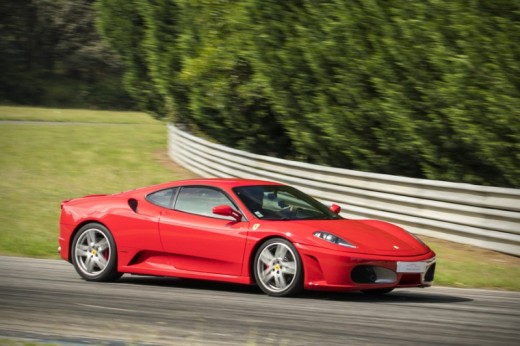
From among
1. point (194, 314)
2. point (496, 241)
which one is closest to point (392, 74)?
point (496, 241)

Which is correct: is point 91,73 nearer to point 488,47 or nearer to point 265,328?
point 488,47

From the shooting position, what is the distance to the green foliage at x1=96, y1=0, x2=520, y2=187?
1350 centimetres

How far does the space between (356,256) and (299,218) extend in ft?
3.44

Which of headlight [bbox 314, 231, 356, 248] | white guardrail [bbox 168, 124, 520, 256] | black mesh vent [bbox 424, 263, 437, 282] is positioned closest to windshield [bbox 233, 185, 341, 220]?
headlight [bbox 314, 231, 356, 248]

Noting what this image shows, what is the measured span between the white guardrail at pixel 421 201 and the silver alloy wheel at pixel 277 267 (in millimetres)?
5161

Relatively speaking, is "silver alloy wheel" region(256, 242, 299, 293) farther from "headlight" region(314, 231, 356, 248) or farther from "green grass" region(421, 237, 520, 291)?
"green grass" region(421, 237, 520, 291)

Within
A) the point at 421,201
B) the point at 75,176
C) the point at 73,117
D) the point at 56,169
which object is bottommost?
the point at 73,117

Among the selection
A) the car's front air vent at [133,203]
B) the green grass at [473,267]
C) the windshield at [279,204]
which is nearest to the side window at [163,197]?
the car's front air vent at [133,203]

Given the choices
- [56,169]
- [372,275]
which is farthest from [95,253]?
[56,169]

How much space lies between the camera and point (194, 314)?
791 centimetres

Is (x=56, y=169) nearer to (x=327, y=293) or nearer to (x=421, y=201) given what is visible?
(x=421, y=201)

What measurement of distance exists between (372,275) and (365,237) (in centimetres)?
50

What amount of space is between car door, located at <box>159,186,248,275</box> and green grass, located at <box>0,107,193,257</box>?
3.93 m

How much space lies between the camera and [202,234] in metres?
9.62
